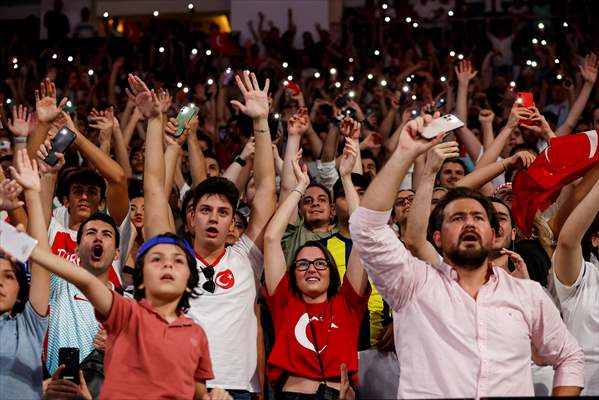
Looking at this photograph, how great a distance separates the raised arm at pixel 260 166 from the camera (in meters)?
5.34

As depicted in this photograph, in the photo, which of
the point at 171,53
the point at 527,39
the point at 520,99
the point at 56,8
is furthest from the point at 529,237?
the point at 56,8

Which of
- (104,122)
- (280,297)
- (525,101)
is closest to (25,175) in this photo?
(280,297)

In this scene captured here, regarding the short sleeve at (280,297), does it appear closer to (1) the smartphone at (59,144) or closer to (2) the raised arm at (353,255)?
(2) the raised arm at (353,255)

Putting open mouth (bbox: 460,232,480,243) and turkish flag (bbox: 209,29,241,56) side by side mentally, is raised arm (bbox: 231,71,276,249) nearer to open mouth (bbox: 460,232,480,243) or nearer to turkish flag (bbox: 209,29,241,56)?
open mouth (bbox: 460,232,480,243)

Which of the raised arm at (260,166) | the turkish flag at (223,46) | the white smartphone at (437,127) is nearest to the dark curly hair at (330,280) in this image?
the raised arm at (260,166)

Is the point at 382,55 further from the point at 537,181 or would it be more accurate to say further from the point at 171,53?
the point at 537,181

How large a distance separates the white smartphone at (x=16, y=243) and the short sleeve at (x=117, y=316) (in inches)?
15.7

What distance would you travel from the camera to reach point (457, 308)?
399 centimetres

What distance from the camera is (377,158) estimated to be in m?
8.06

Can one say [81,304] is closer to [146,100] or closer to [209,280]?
[209,280]

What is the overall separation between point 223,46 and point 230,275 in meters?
7.98

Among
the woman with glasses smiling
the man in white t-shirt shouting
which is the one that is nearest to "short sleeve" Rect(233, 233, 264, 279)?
the man in white t-shirt shouting

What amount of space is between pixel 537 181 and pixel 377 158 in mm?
2765

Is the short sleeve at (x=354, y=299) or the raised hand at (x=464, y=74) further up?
the raised hand at (x=464, y=74)
